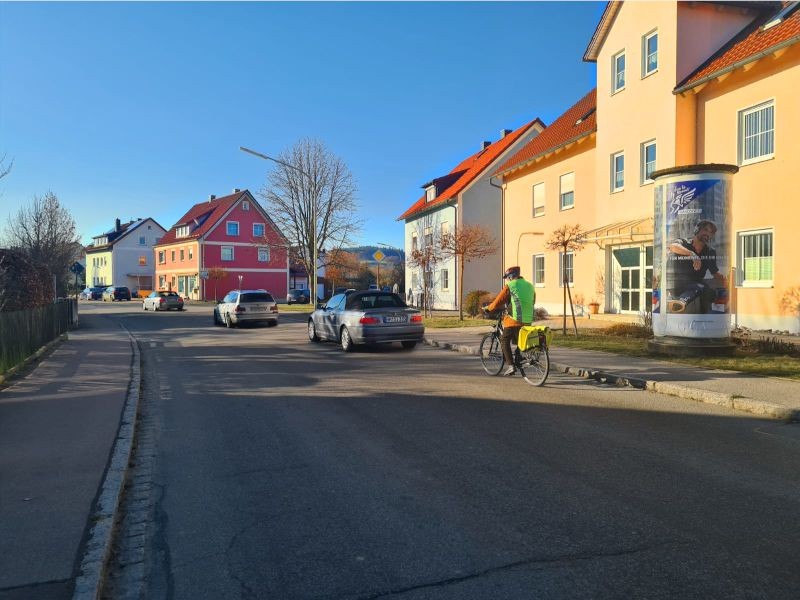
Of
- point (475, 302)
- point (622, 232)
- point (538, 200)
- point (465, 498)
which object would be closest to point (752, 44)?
point (622, 232)

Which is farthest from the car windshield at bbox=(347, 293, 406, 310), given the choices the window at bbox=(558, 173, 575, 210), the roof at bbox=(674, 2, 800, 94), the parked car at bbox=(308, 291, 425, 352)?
the window at bbox=(558, 173, 575, 210)

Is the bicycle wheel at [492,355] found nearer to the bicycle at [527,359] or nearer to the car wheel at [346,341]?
the bicycle at [527,359]

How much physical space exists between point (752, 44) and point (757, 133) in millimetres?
2555

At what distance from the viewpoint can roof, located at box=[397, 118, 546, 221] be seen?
35.6 m

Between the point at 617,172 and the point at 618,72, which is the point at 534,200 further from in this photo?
the point at 618,72

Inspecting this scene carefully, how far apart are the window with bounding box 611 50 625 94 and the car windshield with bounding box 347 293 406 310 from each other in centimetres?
1182

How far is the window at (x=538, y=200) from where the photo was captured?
2753 cm

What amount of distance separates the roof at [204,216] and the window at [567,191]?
45137 millimetres

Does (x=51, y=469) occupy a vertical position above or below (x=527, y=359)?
below

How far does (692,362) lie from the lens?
11.6 m

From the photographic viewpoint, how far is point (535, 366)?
10164 millimetres

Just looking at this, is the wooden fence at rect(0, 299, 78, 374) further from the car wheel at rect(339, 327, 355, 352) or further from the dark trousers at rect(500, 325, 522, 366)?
the dark trousers at rect(500, 325, 522, 366)

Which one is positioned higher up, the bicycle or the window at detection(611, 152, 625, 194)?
the window at detection(611, 152, 625, 194)

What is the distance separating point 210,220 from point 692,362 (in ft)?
194
